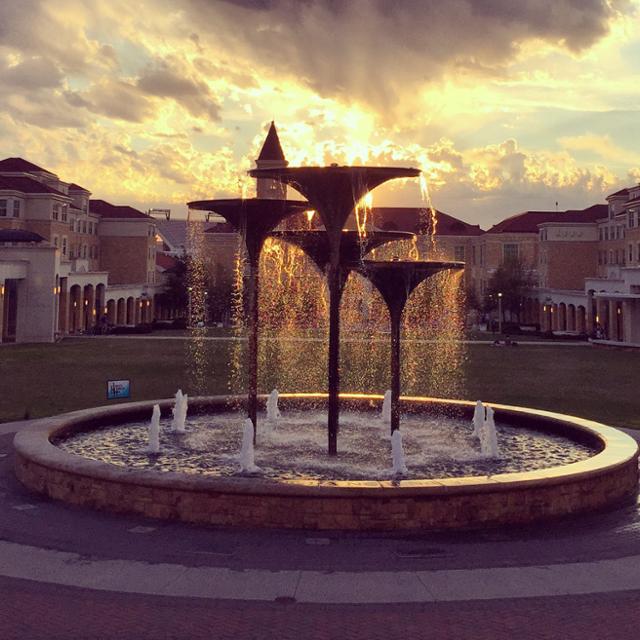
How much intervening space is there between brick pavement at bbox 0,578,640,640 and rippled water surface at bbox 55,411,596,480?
4906 millimetres

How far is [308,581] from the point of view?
8.38 meters

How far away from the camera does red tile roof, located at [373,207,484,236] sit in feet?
336

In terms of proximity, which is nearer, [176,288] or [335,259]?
[335,259]

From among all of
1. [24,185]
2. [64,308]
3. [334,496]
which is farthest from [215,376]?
[24,185]

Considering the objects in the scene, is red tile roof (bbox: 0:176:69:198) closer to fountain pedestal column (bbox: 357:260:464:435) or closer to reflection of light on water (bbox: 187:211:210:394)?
reflection of light on water (bbox: 187:211:210:394)

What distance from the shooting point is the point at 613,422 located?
20469 mm

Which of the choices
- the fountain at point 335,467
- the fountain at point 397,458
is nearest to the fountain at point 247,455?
the fountain at point 335,467

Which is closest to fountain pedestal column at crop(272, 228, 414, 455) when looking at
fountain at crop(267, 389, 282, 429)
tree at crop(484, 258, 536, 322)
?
fountain at crop(267, 389, 282, 429)

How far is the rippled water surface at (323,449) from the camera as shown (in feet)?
43.7

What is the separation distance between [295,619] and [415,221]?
101 m

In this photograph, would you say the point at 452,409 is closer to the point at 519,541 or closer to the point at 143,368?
the point at 519,541

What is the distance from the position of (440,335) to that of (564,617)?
5872 cm

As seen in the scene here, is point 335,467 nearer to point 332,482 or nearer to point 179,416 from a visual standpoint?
point 332,482

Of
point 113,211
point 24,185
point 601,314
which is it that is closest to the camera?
point 601,314
